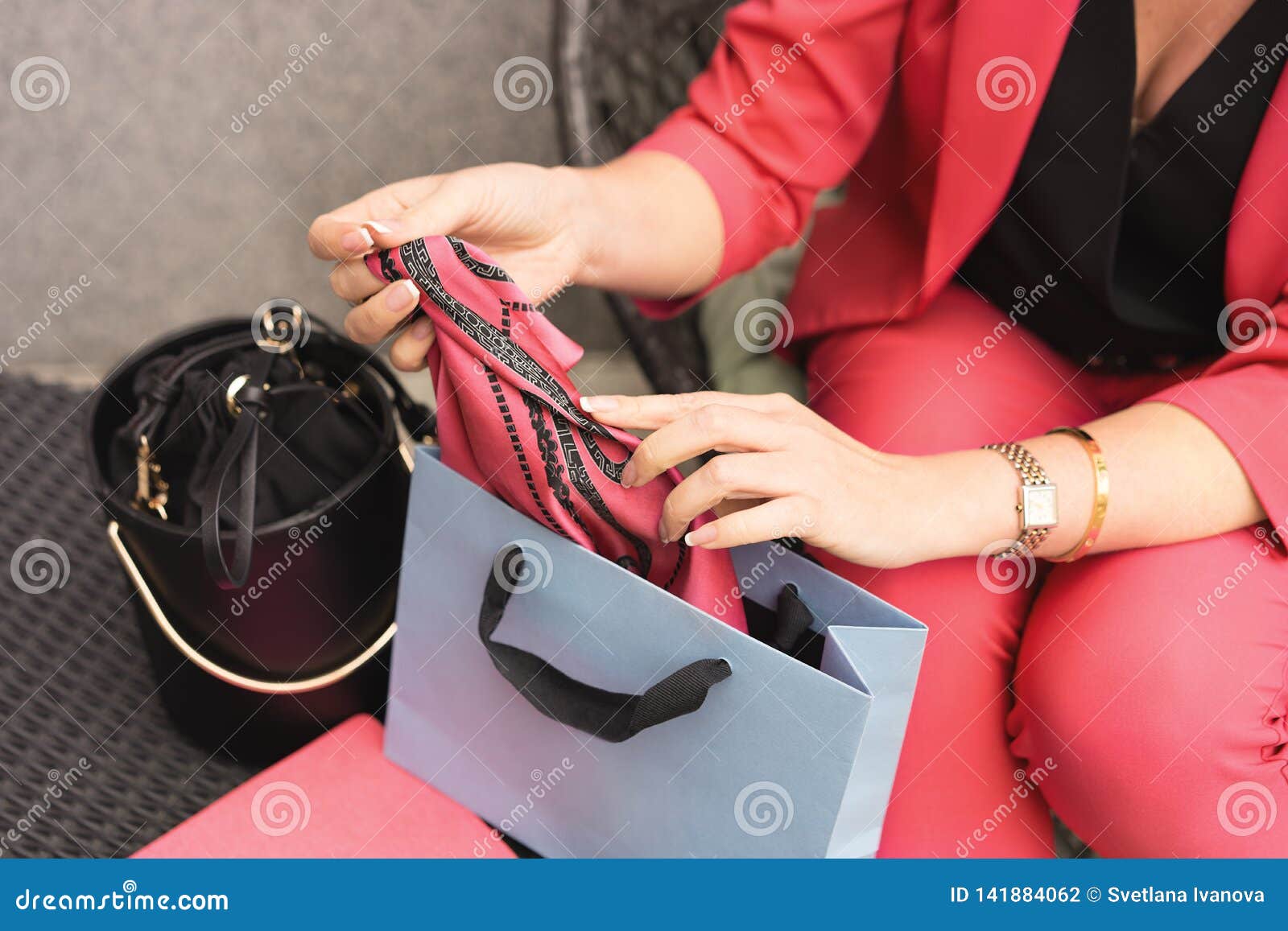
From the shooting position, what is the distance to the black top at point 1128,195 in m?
0.68

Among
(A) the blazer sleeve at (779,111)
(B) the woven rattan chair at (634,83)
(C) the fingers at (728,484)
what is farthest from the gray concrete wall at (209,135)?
(C) the fingers at (728,484)

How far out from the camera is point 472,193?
0.67 meters

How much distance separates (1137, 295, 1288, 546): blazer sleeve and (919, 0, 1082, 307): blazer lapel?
16 centimetres

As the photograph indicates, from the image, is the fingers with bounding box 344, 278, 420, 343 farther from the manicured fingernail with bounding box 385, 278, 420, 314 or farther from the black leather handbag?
the black leather handbag

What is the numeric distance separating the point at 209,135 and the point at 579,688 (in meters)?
0.89

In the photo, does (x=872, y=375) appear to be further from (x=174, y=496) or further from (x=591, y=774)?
(x=174, y=496)

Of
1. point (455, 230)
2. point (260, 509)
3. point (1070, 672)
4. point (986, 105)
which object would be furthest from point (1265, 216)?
point (260, 509)

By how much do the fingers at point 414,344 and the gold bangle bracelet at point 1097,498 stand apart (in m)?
0.45

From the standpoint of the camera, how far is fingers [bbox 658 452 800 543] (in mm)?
575

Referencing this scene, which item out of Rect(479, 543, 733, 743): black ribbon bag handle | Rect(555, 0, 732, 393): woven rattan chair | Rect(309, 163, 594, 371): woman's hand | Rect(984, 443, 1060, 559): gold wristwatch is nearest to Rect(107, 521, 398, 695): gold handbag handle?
Rect(479, 543, 733, 743): black ribbon bag handle

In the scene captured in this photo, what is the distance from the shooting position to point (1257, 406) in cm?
67

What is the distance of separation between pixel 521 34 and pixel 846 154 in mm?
500

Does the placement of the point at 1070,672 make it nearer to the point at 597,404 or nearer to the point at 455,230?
the point at 597,404
